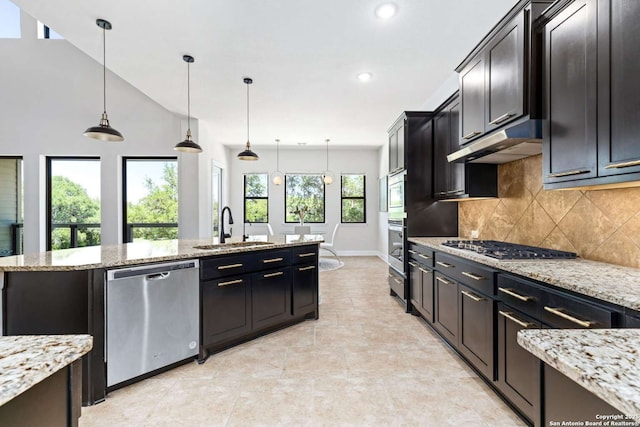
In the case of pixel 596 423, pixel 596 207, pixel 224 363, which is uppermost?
pixel 596 207

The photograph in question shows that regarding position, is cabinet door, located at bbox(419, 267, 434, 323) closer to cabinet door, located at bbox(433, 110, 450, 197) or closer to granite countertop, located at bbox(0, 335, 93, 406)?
cabinet door, located at bbox(433, 110, 450, 197)

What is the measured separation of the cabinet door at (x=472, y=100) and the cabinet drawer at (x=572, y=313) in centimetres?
137

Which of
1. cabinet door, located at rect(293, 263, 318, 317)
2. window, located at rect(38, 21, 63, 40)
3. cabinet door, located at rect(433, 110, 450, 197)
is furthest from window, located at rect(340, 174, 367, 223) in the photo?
window, located at rect(38, 21, 63, 40)

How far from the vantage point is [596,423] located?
617 millimetres

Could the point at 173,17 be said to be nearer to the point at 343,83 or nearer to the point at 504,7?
the point at 343,83

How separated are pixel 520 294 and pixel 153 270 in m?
2.34

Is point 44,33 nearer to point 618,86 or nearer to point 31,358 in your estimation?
point 31,358

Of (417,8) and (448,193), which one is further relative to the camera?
(448,193)

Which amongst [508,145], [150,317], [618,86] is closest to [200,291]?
[150,317]

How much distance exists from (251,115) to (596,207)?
4715 millimetres

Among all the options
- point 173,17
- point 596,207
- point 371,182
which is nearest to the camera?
point 596,207

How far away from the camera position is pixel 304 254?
3227 mm

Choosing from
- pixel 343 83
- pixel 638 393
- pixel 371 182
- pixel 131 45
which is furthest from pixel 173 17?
pixel 371 182

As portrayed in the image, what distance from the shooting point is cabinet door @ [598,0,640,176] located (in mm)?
1288
